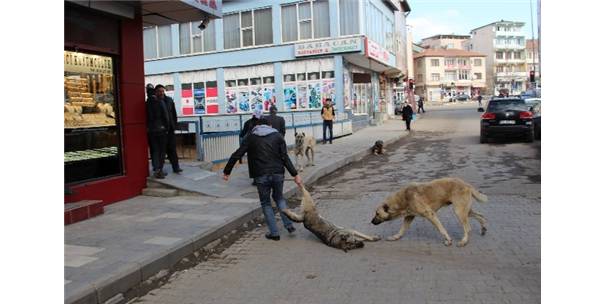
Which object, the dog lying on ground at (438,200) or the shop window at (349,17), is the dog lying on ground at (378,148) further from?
the shop window at (349,17)

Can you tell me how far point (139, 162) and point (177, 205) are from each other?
1629 mm

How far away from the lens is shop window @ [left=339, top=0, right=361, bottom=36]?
28.1 meters

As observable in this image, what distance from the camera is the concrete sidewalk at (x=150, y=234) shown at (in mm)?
5207

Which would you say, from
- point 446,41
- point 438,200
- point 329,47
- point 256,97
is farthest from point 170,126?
point 446,41

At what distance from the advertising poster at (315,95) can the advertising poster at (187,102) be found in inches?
342

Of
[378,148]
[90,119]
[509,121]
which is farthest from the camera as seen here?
[509,121]

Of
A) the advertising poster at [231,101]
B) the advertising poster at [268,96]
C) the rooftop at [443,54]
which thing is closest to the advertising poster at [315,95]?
the advertising poster at [268,96]

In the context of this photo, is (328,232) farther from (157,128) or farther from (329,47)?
(329,47)

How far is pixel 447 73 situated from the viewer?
9838cm

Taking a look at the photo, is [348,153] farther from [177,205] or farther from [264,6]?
[264,6]

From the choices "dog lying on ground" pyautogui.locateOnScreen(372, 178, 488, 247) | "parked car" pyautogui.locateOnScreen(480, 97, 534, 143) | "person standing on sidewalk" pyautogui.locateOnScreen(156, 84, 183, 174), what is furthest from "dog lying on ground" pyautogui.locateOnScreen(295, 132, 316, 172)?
"parked car" pyautogui.locateOnScreen(480, 97, 534, 143)

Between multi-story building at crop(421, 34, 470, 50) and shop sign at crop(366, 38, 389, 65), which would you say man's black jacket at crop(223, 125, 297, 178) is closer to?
shop sign at crop(366, 38, 389, 65)

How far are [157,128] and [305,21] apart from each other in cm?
2060

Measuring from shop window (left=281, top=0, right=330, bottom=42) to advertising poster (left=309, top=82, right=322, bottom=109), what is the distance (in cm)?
268
